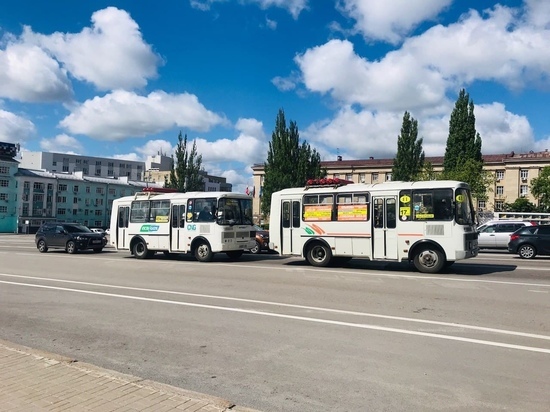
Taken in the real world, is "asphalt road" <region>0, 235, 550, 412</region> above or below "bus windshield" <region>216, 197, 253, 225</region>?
below

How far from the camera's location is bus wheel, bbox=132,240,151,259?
71.5 ft

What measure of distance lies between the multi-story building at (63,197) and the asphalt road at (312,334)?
289 ft

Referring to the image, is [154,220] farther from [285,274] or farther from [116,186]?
[116,186]

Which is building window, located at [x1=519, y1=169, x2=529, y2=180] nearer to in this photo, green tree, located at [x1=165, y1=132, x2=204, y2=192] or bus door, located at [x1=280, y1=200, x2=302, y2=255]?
green tree, located at [x1=165, y1=132, x2=204, y2=192]

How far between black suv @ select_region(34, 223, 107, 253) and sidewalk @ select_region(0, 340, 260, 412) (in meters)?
21.3

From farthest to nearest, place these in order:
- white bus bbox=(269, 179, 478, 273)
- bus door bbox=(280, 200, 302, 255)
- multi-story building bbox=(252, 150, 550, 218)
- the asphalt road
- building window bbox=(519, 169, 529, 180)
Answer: building window bbox=(519, 169, 529, 180)
multi-story building bbox=(252, 150, 550, 218)
bus door bbox=(280, 200, 302, 255)
white bus bbox=(269, 179, 478, 273)
the asphalt road

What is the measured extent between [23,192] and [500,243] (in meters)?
89.8

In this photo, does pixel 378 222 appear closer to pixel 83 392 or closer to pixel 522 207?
pixel 83 392

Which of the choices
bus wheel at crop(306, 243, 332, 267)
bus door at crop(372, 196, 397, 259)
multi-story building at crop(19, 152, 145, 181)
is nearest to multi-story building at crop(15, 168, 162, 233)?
multi-story building at crop(19, 152, 145, 181)

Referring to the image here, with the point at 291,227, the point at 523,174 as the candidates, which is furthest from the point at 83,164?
the point at 291,227

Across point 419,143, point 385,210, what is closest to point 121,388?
point 385,210

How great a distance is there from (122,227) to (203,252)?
5359 millimetres

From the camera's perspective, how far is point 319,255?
17891 millimetres

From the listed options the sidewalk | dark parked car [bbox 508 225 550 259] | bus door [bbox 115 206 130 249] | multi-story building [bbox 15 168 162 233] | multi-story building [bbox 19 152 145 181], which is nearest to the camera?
the sidewalk
